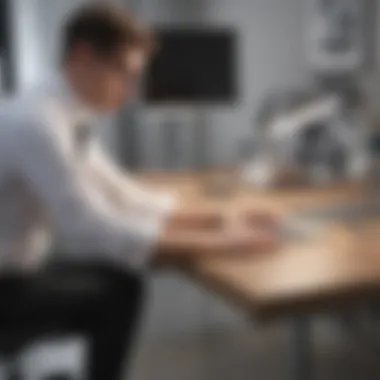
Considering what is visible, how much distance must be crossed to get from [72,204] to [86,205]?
31 mm

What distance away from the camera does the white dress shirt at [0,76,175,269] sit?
6.11 feet

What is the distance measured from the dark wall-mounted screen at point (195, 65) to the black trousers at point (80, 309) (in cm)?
168

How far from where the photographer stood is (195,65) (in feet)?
12.1

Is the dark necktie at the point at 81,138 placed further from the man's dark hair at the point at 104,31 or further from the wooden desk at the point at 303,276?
the wooden desk at the point at 303,276

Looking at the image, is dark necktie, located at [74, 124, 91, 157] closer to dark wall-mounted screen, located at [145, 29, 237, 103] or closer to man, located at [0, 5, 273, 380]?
man, located at [0, 5, 273, 380]

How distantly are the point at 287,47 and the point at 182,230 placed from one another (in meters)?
2.49

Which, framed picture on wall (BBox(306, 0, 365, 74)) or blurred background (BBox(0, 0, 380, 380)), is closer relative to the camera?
blurred background (BBox(0, 0, 380, 380))

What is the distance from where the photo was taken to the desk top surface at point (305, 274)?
1622 millimetres

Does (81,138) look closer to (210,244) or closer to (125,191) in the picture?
(125,191)

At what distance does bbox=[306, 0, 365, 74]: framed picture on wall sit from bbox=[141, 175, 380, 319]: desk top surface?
77.2 inches

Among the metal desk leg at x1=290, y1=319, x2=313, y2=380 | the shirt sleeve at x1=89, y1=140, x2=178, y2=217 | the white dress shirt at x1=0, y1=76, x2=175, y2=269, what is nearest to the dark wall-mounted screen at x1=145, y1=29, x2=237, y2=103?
the shirt sleeve at x1=89, y1=140, x2=178, y2=217

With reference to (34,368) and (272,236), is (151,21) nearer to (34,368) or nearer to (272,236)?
(34,368)

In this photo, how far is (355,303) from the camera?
1.69 m

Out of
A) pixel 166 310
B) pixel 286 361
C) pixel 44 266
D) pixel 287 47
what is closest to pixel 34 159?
pixel 44 266
